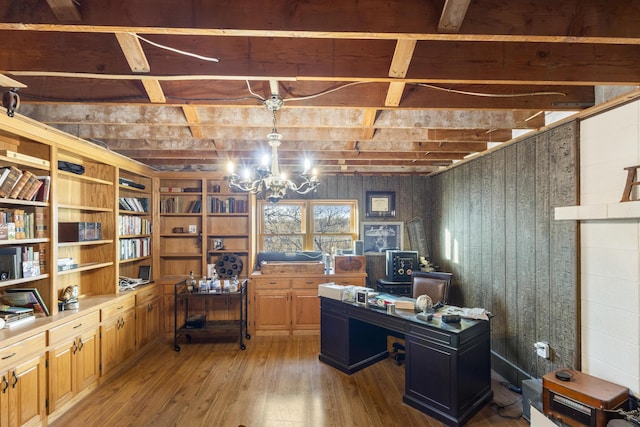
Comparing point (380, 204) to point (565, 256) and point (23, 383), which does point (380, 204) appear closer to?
point (565, 256)

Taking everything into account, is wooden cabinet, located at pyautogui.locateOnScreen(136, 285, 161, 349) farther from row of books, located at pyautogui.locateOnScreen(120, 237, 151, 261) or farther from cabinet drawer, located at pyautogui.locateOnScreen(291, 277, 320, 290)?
cabinet drawer, located at pyautogui.locateOnScreen(291, 277, 320, 290)

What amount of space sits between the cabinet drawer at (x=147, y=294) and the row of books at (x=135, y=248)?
0.45m

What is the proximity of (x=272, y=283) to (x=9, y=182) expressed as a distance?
2.95m

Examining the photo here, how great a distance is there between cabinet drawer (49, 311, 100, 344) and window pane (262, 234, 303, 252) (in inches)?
100

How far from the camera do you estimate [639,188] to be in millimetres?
2035

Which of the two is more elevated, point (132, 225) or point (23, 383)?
point (132, 225)

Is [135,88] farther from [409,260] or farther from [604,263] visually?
[409,260]

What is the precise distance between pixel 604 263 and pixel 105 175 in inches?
186

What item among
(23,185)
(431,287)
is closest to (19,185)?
(23,185)

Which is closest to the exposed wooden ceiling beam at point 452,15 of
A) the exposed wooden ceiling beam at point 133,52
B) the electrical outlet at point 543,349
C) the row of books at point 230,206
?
the exposed wooden ceiling beam at point 133,52

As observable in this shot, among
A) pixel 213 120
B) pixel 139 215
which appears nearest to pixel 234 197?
pixel 139 215

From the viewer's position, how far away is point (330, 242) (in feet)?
17.6

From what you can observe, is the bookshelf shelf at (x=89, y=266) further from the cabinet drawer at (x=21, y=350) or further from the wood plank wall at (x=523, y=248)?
the wood plank wall at (x=523, y=248)

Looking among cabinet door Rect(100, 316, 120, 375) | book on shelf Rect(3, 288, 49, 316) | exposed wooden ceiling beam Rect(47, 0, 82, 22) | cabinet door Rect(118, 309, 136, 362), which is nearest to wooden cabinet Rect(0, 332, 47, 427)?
book on shelf Rect(3, 288, 49, 316)
